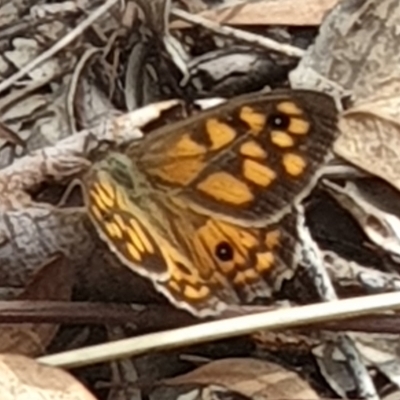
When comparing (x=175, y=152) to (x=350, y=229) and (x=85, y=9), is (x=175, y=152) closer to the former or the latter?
(x=350, y=229)

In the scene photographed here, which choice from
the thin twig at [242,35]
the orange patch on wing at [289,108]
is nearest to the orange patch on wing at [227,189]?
the orange patch on wing at [289,108]

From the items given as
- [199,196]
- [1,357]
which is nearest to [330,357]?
[199,196]

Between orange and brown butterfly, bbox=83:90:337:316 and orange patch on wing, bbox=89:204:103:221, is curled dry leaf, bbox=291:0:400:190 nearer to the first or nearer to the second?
orange and brown butterfly, bbox=83:90:337:316

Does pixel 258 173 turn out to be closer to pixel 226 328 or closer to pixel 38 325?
pixel 226 328

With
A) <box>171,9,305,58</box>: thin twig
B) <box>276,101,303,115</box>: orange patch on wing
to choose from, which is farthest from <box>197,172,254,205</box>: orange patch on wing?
<box>171,9,305,58</box>: thin twig

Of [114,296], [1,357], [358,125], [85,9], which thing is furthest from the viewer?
[85,9]

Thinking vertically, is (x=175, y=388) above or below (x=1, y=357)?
below

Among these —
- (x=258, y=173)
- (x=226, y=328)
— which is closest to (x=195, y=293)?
(x=226, y=328)

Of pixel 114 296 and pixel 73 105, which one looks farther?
pixel 73 105
